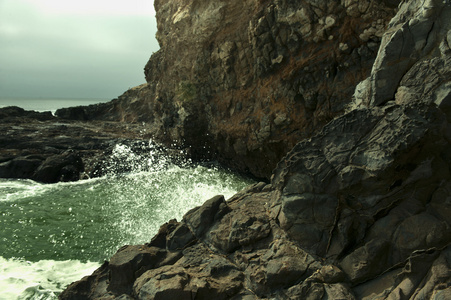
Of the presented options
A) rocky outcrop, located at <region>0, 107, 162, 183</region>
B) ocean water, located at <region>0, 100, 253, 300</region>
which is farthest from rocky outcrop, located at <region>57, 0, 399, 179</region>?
rocky outcrop, located at <region>0, 107, 162, 183</region>

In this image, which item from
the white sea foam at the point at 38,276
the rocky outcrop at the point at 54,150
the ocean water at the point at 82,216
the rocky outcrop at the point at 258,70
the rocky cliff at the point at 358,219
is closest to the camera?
the rocky cliff at the point at 358,219

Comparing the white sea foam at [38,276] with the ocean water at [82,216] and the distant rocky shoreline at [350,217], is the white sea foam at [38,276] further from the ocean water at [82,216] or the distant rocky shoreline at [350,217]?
the distant rocky shoreline at [350,217]

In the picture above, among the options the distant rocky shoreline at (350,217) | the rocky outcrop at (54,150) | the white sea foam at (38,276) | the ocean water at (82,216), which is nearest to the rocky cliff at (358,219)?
the distant rocky shoreline at (350,217)

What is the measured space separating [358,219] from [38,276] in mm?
9678

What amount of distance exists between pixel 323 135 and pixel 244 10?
1555 cm

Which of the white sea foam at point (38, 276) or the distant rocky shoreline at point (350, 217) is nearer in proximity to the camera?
the distant rocky shoreline at point (350, 217)

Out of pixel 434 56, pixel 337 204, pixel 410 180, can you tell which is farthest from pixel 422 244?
pixel 434 56

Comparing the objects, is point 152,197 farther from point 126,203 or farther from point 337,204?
point 337,204

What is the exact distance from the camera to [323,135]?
21.7 feet

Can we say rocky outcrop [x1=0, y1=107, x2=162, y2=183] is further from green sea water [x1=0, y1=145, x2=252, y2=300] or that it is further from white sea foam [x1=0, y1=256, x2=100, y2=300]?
white sea foam [x1=0, y1=256, x2=100, y2=300]

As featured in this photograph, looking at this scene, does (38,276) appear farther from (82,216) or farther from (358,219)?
(358,219)

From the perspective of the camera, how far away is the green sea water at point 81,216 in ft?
32.9

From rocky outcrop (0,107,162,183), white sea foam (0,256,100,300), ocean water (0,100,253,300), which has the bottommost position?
white sea foam (0,256,100,300)

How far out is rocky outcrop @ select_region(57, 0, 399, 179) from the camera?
49.2 ft
